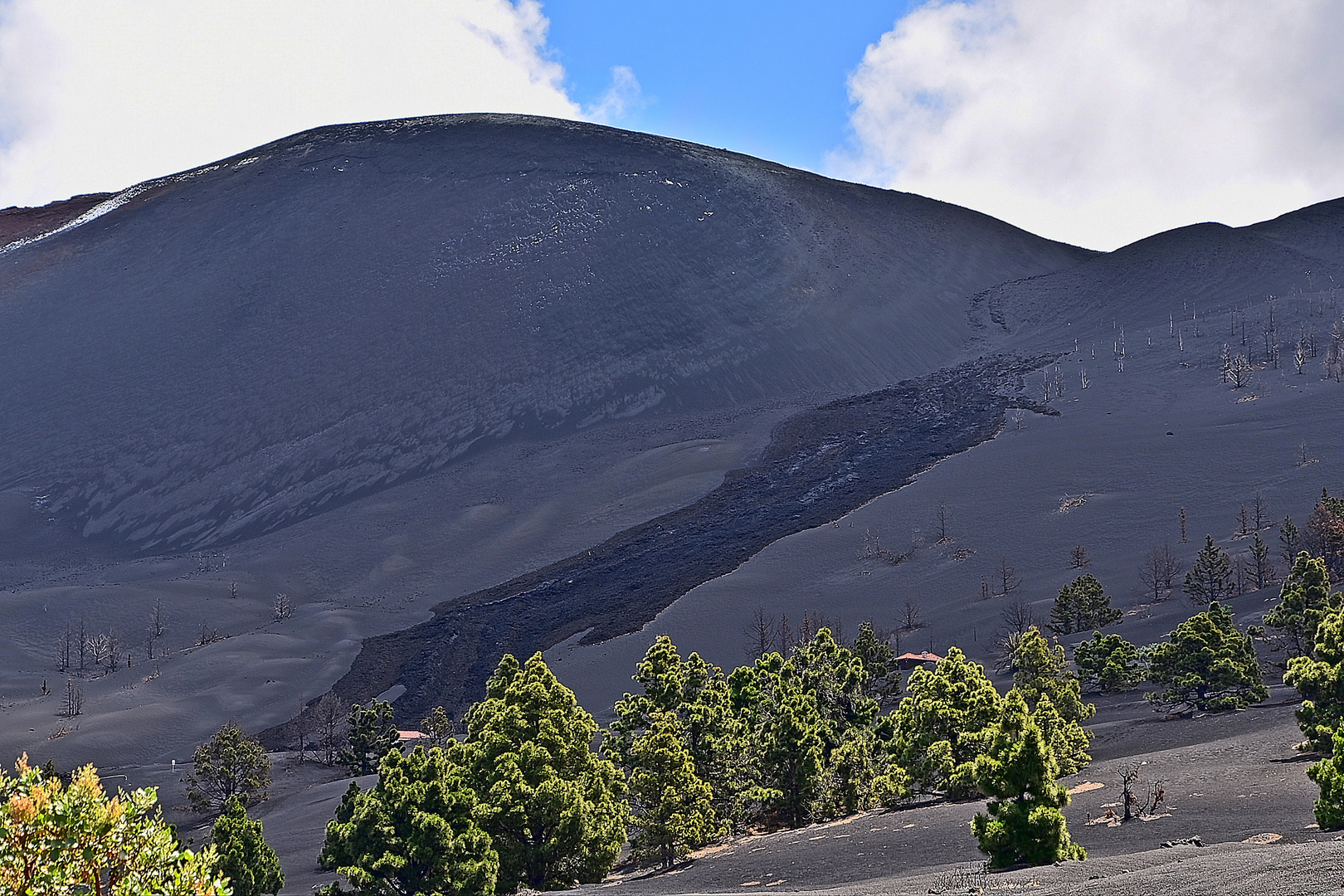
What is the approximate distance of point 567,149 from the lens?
558ft

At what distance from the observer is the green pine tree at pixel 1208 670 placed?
3947 cm

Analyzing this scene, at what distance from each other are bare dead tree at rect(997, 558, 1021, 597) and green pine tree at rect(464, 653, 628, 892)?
4903 centimetres

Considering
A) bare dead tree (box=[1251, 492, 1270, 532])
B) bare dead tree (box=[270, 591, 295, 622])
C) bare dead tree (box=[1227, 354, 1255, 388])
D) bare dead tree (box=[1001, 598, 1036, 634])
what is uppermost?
bare dead tree (box=[1227, 354, 1255, 388])

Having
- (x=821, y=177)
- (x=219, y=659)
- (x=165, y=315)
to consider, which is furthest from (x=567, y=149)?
(x=219, y=659)

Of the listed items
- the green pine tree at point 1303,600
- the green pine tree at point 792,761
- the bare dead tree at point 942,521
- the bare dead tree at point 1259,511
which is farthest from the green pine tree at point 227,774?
the bare dead tree at point 1259,511

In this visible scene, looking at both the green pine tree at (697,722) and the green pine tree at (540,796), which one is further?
the green pine tree at (697,722)

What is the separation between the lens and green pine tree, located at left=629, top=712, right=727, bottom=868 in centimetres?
2777

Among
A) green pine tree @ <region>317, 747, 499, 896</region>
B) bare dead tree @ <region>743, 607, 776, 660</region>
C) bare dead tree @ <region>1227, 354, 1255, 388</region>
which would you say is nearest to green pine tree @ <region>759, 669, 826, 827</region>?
green pine tree @ <region>317, 747, 499, 896</region>

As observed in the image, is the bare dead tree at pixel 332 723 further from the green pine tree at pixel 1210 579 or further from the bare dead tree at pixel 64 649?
the green pine tree at pixel 1210 579

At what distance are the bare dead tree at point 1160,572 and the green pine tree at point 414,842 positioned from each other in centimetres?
5128

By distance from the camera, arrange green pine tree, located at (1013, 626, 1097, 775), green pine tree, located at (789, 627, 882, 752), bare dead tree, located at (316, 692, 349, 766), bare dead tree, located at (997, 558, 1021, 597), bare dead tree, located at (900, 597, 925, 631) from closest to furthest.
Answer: green pine tree, located at (1013, 626, 1097, 775)
green pine tree, located at (789, 627, 882, 752)
bare dead tree, located at (316, 692, 349, 766)
bare dead tree, located at (900, 597, 925, 631)
bare dead tree, located at (997, 558, 1021, 597)

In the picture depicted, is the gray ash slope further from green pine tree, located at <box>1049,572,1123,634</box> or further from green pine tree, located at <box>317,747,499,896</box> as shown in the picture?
green pine tree, located at <box>317,747,499,896</box>

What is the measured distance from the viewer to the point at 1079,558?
76188 millimetres

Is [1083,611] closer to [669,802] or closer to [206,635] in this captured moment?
[669,802]
